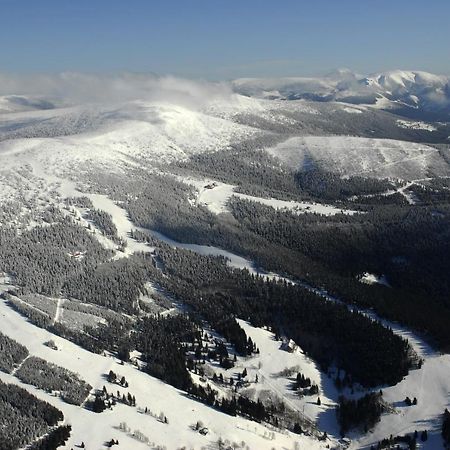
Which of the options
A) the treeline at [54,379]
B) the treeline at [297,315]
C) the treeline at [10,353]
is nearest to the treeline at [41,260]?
the treeline at [297,315]

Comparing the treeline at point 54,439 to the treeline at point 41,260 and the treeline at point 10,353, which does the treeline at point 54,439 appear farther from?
the treeline at point 41,260

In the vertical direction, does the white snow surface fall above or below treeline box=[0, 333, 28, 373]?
below

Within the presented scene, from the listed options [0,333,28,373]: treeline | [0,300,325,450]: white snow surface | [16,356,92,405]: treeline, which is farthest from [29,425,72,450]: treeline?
[0,333,28,373]: treeline

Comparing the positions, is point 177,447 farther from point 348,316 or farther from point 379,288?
point 379,288

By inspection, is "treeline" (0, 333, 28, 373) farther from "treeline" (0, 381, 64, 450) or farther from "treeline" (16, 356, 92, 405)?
"treeline" (0, 381, 64, 450)

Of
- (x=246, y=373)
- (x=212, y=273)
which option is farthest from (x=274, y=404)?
(x=212, y=273)

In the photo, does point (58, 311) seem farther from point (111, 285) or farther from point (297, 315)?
point (297, 315)

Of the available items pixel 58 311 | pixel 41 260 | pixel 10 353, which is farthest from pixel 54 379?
pixel 41 260

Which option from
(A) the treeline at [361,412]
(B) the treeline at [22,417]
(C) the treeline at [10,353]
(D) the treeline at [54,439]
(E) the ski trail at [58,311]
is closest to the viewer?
(D) the treeline at [54,439]
